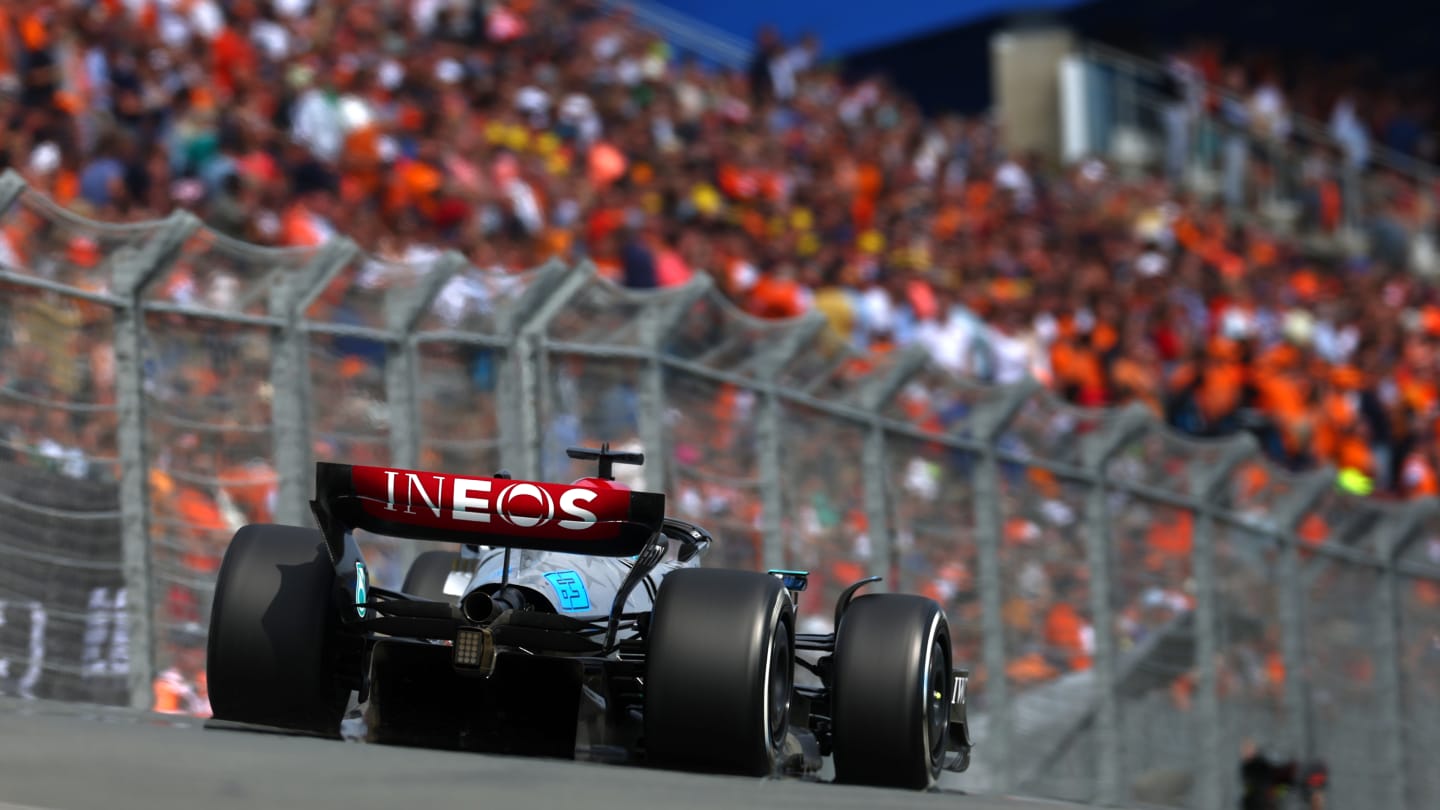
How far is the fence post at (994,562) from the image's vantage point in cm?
932

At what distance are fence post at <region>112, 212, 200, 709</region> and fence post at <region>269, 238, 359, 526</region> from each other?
0.57 meters

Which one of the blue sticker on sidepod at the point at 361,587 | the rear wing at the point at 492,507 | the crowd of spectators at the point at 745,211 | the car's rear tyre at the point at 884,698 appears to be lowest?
the car's rear tyre at the point at 884,698

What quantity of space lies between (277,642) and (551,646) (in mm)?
628

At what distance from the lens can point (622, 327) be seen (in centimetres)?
816

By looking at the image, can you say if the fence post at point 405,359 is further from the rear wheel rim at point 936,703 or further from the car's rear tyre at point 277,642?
the rear wheel rim at point 936,703

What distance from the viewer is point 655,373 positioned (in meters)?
8.16

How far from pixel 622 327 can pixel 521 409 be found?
55 cm

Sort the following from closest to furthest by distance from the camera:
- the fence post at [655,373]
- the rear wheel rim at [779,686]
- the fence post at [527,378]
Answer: the rear wheel rim at [779,686] → the fence post at [527,378] → the fence post at [655,373]

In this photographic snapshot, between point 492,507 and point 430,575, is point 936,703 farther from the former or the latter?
point 430,575

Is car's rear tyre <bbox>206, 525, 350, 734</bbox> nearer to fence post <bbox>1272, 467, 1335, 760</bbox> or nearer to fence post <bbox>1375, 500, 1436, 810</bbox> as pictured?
fence post <bbox>1272, 467, 1335, 760</bbox>

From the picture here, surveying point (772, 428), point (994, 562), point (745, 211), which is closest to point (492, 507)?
point (772, 428)

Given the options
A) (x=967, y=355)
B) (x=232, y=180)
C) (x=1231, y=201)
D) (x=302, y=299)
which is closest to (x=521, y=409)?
(x=302, y=299)

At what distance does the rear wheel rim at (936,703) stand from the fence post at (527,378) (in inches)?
110

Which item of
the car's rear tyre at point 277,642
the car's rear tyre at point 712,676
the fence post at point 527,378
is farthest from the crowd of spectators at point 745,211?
the car's rear tyre at point 712,676
